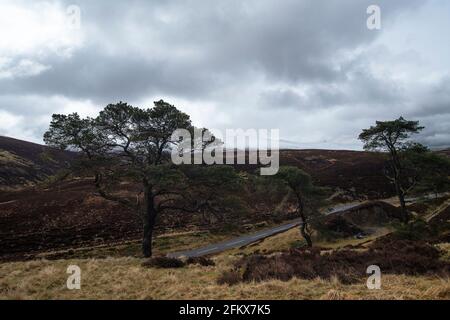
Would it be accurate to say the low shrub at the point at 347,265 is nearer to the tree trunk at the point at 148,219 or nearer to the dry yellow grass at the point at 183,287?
the dry yellow grass at the point at 183,287

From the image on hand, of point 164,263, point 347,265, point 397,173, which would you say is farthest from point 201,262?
point 397,173

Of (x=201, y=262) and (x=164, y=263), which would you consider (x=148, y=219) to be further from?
(x=201, y=262)

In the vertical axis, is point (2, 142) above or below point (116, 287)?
above

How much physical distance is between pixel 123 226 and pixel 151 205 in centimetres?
2789

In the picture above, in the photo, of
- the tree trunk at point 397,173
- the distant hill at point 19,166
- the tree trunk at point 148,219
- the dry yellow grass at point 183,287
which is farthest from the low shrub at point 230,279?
the distant hill at point 19,166

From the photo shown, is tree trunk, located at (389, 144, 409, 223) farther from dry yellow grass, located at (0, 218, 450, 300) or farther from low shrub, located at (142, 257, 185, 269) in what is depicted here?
low shrub, located at (142, 257, 185, 269)

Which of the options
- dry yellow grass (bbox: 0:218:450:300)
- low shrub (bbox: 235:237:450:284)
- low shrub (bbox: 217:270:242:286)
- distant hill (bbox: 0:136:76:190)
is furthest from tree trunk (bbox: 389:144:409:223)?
distant hill (bbox: 0:136:76:190)

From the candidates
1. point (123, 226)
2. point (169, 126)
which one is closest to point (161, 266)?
point (169, 126)

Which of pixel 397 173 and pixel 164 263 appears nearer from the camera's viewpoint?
pixel 164 263

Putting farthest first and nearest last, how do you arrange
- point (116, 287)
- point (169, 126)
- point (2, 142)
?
point (2, 142)
point (169, 126)
point (116, 287)
